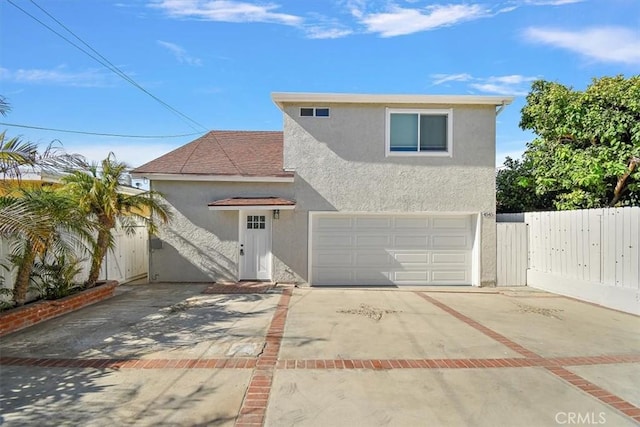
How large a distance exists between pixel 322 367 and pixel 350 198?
7.43 metres

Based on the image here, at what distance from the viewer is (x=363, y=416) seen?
12.5 ft

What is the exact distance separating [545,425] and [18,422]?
5.16 metres

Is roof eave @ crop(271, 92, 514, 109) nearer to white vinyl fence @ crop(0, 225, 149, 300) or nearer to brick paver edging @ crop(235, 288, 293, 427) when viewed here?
white vinyl fence @ crop(0, 225, 149, 300)

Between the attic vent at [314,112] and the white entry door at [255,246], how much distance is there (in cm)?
339

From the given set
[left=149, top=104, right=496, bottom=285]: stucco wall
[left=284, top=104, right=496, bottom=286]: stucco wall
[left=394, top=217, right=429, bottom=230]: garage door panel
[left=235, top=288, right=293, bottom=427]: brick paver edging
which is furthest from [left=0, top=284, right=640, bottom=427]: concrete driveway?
[left=284, top=104, right=496, bottom=286]: stucco wall

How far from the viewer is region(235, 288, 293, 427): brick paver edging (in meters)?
3.78

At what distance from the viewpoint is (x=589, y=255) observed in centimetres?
963

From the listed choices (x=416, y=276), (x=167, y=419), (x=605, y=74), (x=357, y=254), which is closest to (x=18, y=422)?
(x=167, y=419)

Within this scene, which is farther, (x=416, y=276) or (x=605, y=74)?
(x=605, y=74)

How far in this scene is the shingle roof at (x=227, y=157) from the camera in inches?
471

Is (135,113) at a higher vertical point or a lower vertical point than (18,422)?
higher

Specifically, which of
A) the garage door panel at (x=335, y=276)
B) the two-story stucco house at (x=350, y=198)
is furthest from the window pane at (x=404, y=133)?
the garage door panel at (x=335, y=276)

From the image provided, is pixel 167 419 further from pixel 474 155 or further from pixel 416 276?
pixel 474 155

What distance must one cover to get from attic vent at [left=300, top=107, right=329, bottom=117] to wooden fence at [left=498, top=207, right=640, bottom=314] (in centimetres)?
679
